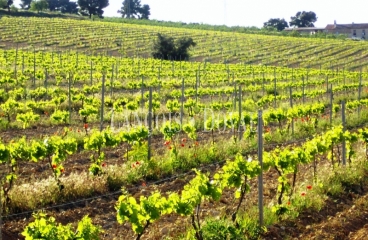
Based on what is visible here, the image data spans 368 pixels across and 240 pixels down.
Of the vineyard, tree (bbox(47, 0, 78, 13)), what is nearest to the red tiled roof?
tree (bbox(47, 0, 78, 13))

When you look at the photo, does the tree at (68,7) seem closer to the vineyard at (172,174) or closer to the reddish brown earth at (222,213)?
the vineyard at (172,174)

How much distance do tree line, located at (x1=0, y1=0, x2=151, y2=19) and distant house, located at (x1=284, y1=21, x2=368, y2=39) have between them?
98.9 feet

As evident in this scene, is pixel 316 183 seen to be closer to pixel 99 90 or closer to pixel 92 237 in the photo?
pixel 92 237

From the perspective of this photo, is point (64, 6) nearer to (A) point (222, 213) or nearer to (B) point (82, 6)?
(B) point (82, 6)

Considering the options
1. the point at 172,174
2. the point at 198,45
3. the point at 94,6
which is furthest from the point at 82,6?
the point at 172,174

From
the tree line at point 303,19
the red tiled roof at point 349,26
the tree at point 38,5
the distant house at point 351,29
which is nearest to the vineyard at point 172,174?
the tree at point 38,5

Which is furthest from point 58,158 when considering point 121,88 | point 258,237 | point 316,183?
point 121,88

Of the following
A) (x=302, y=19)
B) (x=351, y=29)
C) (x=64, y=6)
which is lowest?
(x=351, y=29)

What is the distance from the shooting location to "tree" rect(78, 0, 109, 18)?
88312mm

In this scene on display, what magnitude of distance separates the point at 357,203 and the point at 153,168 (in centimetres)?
385

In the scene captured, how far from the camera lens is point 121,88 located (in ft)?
82.2

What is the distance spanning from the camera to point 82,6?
293ft

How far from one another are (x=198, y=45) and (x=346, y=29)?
51631mm

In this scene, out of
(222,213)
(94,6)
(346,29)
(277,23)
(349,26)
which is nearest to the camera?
(222,213)
